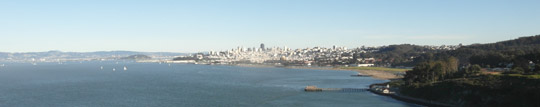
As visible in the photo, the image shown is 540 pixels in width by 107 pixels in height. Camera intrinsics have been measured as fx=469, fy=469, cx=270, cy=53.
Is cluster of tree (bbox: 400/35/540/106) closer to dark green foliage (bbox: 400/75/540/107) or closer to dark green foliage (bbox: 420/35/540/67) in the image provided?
dark green foliage (bbox: 400/75/540/107)

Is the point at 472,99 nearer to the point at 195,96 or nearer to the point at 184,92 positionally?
the point at 195,96

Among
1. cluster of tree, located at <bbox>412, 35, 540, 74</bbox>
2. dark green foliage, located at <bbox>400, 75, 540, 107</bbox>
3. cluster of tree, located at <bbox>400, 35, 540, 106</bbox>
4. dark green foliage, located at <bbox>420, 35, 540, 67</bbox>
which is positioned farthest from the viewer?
dark green foliage, located at <bbox>420, 35, 540, 67</bbox>

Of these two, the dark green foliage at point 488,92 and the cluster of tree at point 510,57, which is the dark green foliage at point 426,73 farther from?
the cluster of tree at point 510,57

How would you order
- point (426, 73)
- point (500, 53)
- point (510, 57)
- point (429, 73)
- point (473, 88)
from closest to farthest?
point (473, 88), point (426, 73), point (429, 73), point (510, 57), point (500, 53)

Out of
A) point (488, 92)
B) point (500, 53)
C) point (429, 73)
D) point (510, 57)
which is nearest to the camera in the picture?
point (488, 92)

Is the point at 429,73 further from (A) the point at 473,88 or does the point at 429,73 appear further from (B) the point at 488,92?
(B) the point at 488,92

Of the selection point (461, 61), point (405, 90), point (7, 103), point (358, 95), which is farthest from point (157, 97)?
point (461, 61)

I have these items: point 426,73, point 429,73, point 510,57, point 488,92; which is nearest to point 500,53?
point 510,57

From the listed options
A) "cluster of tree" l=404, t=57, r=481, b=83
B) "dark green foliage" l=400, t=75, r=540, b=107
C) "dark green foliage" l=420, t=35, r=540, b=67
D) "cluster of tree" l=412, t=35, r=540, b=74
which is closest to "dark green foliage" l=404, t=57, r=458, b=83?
"cluster of tree" l=404, t=57, r=481, b=83

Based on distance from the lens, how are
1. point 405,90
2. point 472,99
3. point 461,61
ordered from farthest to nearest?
point 461,61
point 405,90
point 472,99

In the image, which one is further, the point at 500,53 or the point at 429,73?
the point at 500,53

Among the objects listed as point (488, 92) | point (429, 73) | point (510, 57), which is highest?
point (510, 57)
